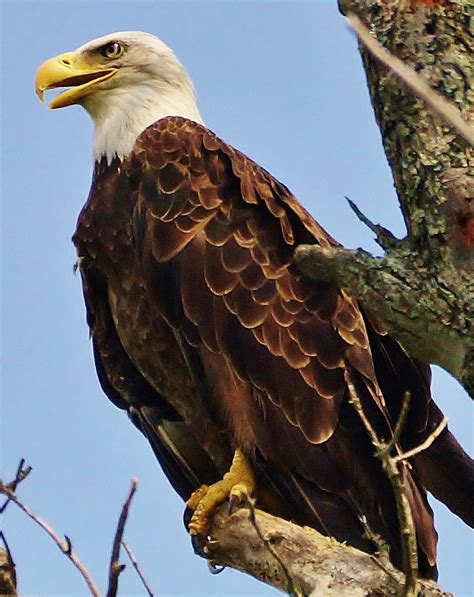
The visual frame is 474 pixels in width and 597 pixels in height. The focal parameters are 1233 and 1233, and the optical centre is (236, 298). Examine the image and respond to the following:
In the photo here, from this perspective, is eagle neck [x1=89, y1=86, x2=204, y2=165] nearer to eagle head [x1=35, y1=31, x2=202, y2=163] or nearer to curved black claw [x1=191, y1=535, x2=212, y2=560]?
eagle head [x1=35, y1=31, x2=202, y2=163]

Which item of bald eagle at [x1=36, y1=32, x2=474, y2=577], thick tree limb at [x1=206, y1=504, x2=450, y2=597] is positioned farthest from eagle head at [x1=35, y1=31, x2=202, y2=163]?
thick tree limb at [x1=206, y1=504, x2=450, y2=597]

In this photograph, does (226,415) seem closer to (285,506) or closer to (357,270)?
(285,506)

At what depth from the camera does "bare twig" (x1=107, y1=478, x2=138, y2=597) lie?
3.18 meters

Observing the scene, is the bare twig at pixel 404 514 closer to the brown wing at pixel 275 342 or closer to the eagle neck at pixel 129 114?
the brown wing at pixel 275 342

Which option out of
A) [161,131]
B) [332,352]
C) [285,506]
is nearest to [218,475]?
[285,506]

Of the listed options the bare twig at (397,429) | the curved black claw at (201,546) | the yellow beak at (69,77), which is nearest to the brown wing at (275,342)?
the curved black claw at (201,546)

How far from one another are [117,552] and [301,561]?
0.92 meters

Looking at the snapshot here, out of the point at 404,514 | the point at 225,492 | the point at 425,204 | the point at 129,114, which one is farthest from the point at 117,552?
the point at 129,114

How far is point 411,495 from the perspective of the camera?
5.01m

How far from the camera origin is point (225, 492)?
5148 mm

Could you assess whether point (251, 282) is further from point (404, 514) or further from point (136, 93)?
point (404, 514)

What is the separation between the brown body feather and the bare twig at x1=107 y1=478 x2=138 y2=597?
1957mm

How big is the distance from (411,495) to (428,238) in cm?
183

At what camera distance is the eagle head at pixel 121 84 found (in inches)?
237
